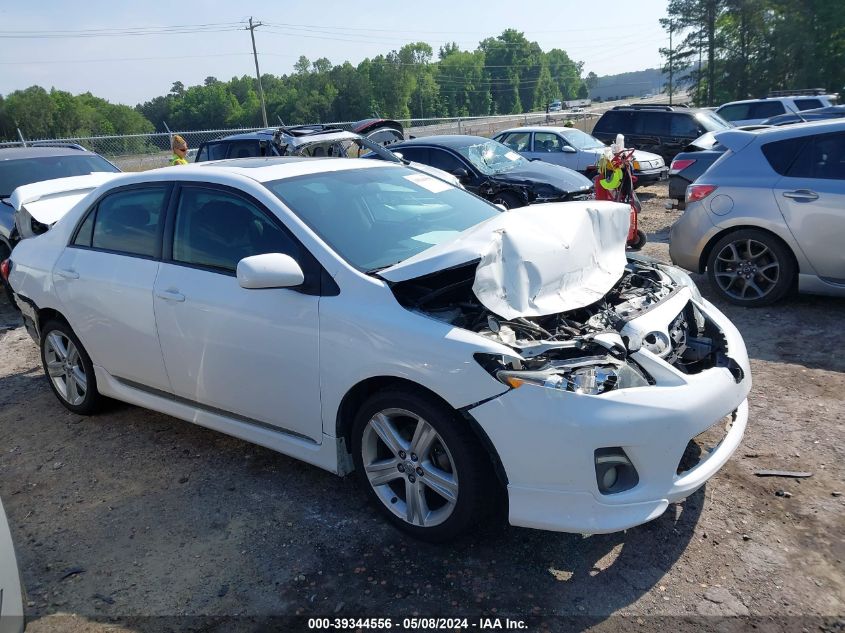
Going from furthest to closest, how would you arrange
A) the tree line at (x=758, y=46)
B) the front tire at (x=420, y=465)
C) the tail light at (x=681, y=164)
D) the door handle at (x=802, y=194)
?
the tree line at (x=758, y=46), the tail light at (x=681, y=164), the door handle at (x=802, y=194), the front tire at (x=420, y=465)

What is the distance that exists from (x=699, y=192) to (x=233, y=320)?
4939 millimetres

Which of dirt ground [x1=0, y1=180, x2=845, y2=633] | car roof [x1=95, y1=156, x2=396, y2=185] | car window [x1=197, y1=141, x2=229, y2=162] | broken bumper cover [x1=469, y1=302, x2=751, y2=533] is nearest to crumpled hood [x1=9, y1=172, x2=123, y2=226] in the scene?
car roof [x1=95, y1=156, x2=396, y2=185]

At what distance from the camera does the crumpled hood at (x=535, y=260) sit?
118 inches

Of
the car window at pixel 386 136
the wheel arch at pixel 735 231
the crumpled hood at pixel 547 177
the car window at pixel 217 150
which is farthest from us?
the car window at pixel 386 136

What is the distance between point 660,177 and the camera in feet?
47.1

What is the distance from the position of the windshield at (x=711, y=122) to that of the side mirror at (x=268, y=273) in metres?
14.4

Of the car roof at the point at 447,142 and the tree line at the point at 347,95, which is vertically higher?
the tree line at the point at 347,95

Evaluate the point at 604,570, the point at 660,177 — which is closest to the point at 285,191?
the point at 604,570

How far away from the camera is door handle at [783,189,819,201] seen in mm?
5680

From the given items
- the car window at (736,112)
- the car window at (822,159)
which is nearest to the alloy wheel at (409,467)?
the car window at (822,159)

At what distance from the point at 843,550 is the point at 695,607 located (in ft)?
2.71

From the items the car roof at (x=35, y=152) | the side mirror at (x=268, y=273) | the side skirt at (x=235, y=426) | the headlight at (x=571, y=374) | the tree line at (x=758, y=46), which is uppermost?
the tree line at (x=758, y=46)

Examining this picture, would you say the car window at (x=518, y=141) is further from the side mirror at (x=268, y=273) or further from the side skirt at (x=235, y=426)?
the side mirror at (x=268, y=273)

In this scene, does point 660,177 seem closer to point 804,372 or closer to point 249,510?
point 804,372
